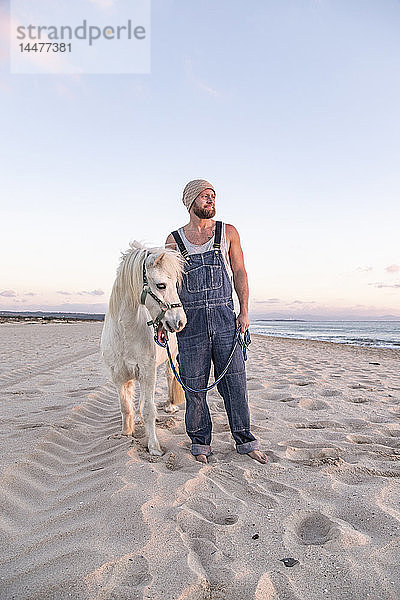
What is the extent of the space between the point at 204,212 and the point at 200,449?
204 cm

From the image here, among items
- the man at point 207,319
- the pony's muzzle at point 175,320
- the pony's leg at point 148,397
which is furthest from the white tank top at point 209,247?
the pony's leg at point 148,397

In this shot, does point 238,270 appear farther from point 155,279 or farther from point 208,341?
point 155,279

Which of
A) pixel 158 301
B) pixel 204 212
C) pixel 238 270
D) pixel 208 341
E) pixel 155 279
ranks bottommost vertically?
pixel 208 341

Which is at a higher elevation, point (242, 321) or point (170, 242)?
point (170, 242)

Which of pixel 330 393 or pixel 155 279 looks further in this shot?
pixel 330 393

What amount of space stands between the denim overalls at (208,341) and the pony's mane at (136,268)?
0.60 feet

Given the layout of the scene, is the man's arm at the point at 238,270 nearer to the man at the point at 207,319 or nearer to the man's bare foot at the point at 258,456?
the man at the point at 207,319

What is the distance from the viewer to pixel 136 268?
3562mm

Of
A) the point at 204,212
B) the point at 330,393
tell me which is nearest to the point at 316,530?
the point at 204,212

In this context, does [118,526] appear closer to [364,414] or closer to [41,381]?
[364,414]

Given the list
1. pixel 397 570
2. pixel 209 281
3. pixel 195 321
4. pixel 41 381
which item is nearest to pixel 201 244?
pixel 209 281

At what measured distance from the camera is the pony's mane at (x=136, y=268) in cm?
346

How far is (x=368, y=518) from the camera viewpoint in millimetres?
2457

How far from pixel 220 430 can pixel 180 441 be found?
56 centimetres
